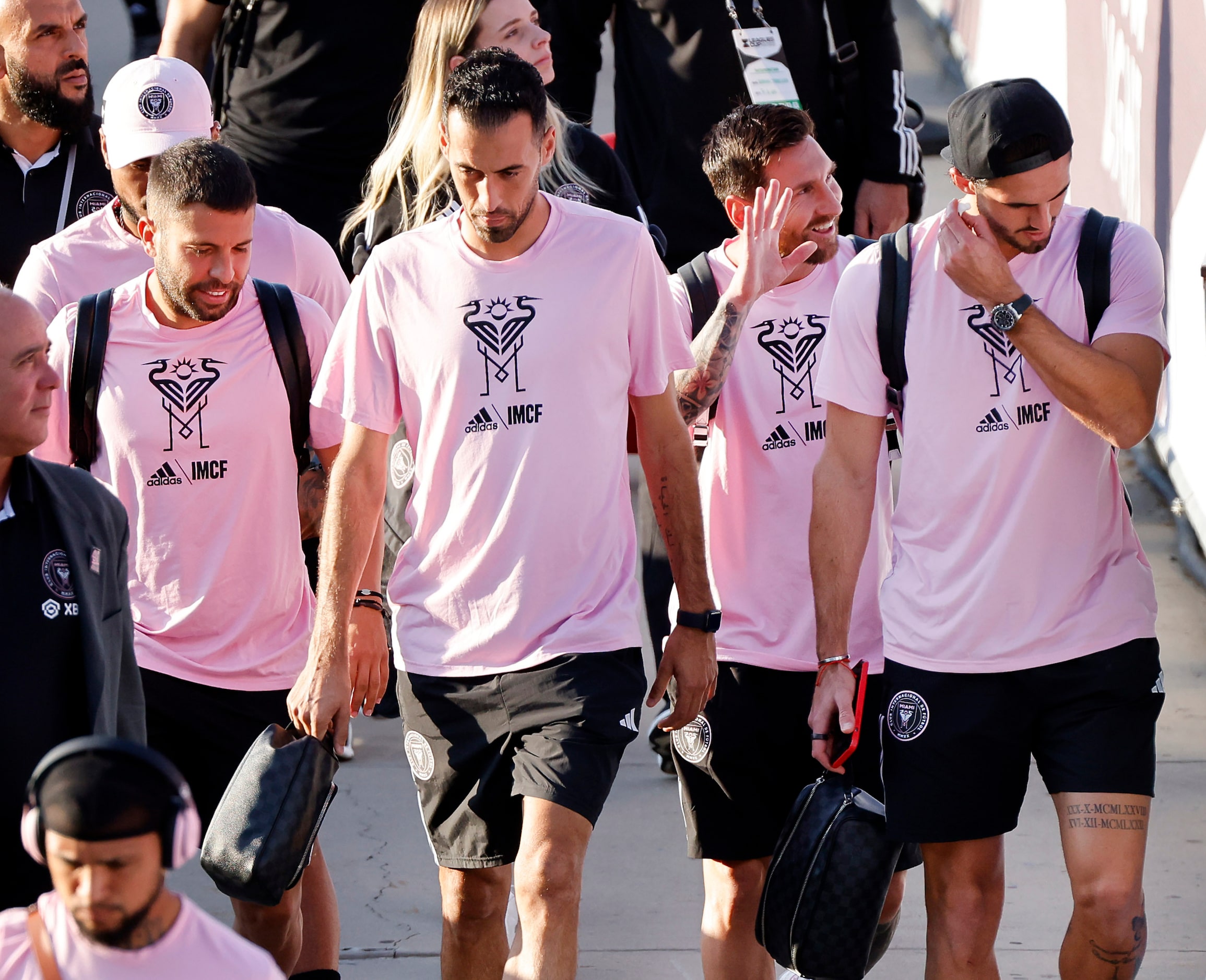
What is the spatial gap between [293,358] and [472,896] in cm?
138

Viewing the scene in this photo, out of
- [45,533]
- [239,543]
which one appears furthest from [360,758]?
[45,533]

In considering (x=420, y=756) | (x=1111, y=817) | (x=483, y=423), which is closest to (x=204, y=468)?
(x=483, y=423)

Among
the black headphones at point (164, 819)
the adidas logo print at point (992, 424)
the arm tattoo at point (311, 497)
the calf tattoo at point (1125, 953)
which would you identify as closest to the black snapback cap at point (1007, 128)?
the adidas logo print at point (992, 424)

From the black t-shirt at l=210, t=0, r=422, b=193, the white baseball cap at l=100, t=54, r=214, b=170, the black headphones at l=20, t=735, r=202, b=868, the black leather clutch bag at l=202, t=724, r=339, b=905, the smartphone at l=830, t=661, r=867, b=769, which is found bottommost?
the black leather clutch bag at l=202, t=724, r=339, b=905

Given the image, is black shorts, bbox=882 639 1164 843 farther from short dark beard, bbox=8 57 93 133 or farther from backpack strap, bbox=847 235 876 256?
short dark beard, bbox=8 57 93 133

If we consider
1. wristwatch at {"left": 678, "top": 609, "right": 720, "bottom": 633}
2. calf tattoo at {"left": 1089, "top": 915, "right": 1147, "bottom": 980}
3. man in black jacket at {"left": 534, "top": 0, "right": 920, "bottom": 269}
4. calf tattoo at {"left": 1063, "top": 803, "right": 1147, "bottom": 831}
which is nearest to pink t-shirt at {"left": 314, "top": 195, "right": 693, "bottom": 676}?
wristwatch at {"left": 678, "top": 609, "right": 720, "bottom": 633}

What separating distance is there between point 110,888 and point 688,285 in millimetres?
2763

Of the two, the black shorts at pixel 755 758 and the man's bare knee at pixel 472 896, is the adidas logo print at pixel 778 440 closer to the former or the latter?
the black shorts at pixel 755 758

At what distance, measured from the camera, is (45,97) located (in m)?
5.52

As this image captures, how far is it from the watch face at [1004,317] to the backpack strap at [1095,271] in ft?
0.73

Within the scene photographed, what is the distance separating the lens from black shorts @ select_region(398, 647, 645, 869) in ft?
13.0

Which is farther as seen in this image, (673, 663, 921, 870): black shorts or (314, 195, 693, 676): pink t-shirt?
(673, 663, 921, 870): black shorts

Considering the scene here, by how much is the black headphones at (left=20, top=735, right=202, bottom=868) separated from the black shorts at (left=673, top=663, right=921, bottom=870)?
2271 mm

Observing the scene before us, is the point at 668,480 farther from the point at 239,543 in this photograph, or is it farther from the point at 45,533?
the point at 45,533
